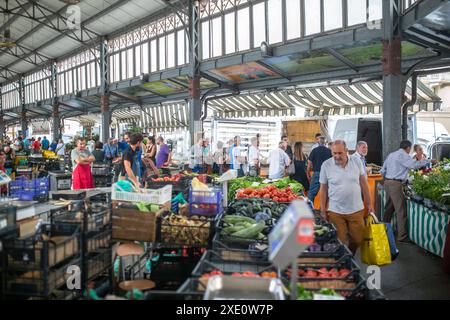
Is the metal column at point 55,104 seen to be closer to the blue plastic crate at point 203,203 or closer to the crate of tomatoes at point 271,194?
the crate of tomatoes at point 271,194

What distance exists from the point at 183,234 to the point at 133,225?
44 cm

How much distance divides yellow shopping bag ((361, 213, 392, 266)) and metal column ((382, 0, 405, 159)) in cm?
504

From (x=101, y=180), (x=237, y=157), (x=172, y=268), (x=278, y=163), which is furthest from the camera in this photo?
(x=237, y=157)

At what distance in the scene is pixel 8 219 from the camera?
294 cm

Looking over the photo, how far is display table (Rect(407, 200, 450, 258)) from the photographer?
584 centimetres

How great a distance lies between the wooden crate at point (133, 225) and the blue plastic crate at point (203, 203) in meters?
0.78

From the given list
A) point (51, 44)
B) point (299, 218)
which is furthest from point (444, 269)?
point (51, 44)

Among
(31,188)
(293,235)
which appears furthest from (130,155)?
(293,235)

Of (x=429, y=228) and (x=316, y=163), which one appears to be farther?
(x=316, y=163)

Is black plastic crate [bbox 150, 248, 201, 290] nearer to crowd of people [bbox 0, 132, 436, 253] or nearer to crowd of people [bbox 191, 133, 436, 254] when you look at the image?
crowd of people [bbox 0, 132, 436, 253]

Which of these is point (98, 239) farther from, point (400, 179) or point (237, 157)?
point (237, 157)

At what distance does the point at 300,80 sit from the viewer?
1401cm

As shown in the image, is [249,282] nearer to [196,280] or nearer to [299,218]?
[196,280]


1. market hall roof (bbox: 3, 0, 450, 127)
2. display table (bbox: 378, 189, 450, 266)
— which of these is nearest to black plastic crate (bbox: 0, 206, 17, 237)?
display table (bbox: 378, 189, 450, 266)
